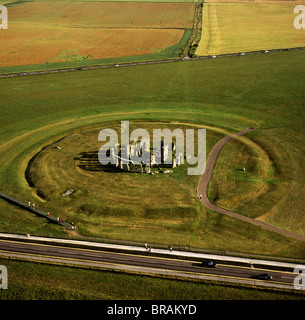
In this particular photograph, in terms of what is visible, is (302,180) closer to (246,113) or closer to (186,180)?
(186,180)

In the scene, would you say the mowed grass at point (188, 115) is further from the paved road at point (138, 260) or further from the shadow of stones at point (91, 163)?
the shadow of stones at point (91, 163)

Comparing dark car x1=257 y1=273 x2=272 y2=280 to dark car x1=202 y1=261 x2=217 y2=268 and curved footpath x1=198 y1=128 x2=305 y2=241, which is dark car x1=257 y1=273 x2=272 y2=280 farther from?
curved footpath x1=198 y1=128 x2=305 y2=241

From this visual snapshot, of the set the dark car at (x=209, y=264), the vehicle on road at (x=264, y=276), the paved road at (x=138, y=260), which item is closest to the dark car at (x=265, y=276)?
the vehicle on road at (x=264, y=276)

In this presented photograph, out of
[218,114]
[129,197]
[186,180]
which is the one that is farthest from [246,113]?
[129,197]

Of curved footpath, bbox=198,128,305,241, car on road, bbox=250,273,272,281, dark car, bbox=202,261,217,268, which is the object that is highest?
curved footpath, bbox=198,128,305,241

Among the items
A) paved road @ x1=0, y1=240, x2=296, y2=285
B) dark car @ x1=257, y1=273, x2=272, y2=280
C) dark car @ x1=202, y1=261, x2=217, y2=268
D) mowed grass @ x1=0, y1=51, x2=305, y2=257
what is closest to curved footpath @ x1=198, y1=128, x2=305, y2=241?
mowed grass @ x1=0, y1=51, x2=305, y2=257
